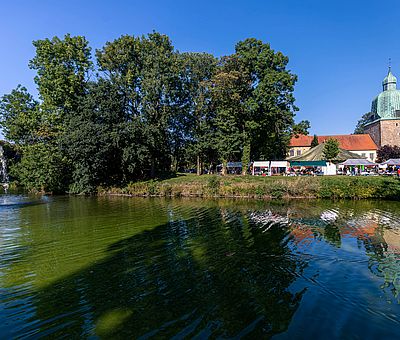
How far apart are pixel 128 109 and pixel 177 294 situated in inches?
1561

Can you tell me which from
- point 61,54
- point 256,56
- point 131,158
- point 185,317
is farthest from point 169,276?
point 61,54

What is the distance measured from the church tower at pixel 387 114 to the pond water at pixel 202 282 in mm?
68481

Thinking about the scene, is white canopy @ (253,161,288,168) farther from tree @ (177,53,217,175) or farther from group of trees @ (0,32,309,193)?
tree @ (177,53,217,175)

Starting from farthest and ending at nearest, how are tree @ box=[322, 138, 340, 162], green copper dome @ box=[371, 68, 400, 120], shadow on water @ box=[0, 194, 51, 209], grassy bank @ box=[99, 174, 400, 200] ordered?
1. green copper dome @ box=[371, 68, 400, 120]
2. tree @ box=[322, 138, 340, 162]
3. grassy bank @ box=[99, 174, 400, 200]
4. shadow on water @ box=[0, 194, 51, 209]

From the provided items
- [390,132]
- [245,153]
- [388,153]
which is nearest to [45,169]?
[245,153]

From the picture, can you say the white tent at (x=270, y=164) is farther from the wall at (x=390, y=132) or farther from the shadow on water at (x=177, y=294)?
the wall at (x=390, y=132)

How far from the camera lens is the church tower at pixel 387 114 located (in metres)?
72.6

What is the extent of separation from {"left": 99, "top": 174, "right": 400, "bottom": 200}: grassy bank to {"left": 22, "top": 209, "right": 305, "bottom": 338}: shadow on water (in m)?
19.1

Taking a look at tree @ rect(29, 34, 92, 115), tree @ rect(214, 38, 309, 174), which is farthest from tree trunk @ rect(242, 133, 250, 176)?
tree @ rect(29, 34, 92, 115)

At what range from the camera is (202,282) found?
27.2ft

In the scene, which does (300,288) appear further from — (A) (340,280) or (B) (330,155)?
(B) (330,155)

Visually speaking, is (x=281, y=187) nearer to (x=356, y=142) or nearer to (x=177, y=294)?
(x=177, y=294)

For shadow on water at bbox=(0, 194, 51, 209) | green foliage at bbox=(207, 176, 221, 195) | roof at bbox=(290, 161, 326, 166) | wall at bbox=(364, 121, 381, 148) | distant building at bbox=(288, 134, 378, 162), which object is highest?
wall at bbox=(364, 121, 381, 148)

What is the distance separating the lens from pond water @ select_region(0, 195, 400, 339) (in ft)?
19.8
